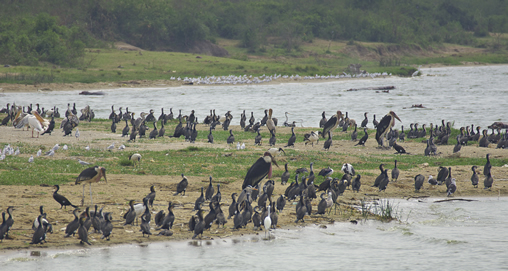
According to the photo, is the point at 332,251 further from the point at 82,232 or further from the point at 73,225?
the point at 73,225

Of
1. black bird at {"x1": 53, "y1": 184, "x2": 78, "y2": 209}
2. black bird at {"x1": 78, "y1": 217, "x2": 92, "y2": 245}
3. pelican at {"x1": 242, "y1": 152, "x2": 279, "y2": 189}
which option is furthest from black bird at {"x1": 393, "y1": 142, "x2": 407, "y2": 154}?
black bird at {"x1": 78, "y1": 217, "x2": 92, "y2": 245}

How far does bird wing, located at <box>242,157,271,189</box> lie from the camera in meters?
12.8

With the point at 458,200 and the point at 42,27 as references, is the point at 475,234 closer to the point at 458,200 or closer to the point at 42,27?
the point at 458,200

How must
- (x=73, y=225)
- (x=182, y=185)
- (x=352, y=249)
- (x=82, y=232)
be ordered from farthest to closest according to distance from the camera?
(x=182, y=185) → (x=352, y=249) → (x=73, y=225) → (x=82, y=232)

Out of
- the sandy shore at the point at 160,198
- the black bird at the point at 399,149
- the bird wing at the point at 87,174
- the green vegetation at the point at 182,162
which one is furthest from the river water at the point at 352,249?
the black bird at the point at 399,149

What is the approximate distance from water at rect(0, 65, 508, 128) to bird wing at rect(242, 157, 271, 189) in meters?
20.2

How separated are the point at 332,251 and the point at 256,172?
3034mm

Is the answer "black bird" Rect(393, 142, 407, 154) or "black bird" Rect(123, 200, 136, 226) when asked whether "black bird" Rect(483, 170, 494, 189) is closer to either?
"black bird" Rect(393, 142, 407, 154)

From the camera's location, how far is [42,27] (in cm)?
6775

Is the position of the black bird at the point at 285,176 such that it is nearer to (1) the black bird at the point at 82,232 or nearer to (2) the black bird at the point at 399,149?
(1) the black bird at the point at 82,232

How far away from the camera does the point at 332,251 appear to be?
1061 centimetres

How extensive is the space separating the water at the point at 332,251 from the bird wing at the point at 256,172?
190cm

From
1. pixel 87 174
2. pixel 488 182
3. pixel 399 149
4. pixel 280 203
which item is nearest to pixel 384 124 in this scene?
pixel 399 149

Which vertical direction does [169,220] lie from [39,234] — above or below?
above
